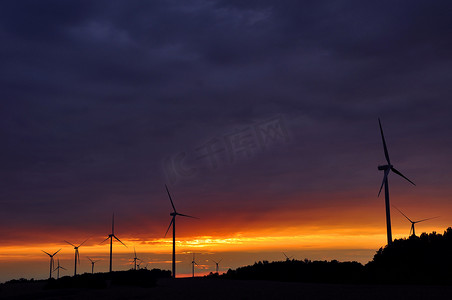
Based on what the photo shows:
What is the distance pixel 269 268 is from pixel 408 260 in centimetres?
1843

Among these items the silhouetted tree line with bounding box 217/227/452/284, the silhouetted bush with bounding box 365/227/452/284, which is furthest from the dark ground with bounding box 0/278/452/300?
the silhouetted tree line with bounding box 217/227/452/284

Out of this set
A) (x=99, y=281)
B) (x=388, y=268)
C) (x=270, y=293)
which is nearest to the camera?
(x=270, y=293)

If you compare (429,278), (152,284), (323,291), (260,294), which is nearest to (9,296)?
(152,284)

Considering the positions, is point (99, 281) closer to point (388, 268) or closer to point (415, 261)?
point (388, 268)

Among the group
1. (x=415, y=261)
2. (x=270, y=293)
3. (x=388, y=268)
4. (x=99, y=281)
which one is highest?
(x=415, y=261)

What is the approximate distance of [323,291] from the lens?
35406 mm

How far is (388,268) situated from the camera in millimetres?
50562

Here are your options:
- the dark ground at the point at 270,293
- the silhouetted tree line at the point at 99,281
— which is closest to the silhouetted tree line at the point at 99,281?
the silhouetted tree line at the point at 99,281

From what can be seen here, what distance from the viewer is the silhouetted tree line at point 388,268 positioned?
44.7 m

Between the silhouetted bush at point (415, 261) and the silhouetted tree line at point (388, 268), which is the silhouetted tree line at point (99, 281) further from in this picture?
the silhouetted bush at point (415, 261)

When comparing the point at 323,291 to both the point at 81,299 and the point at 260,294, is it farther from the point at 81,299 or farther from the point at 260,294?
the point at 81,299

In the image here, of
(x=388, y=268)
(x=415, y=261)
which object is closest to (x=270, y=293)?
(x=388, y=268)

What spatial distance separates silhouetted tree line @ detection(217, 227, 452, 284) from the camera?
147 ft

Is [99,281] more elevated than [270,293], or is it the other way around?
[99,281]
